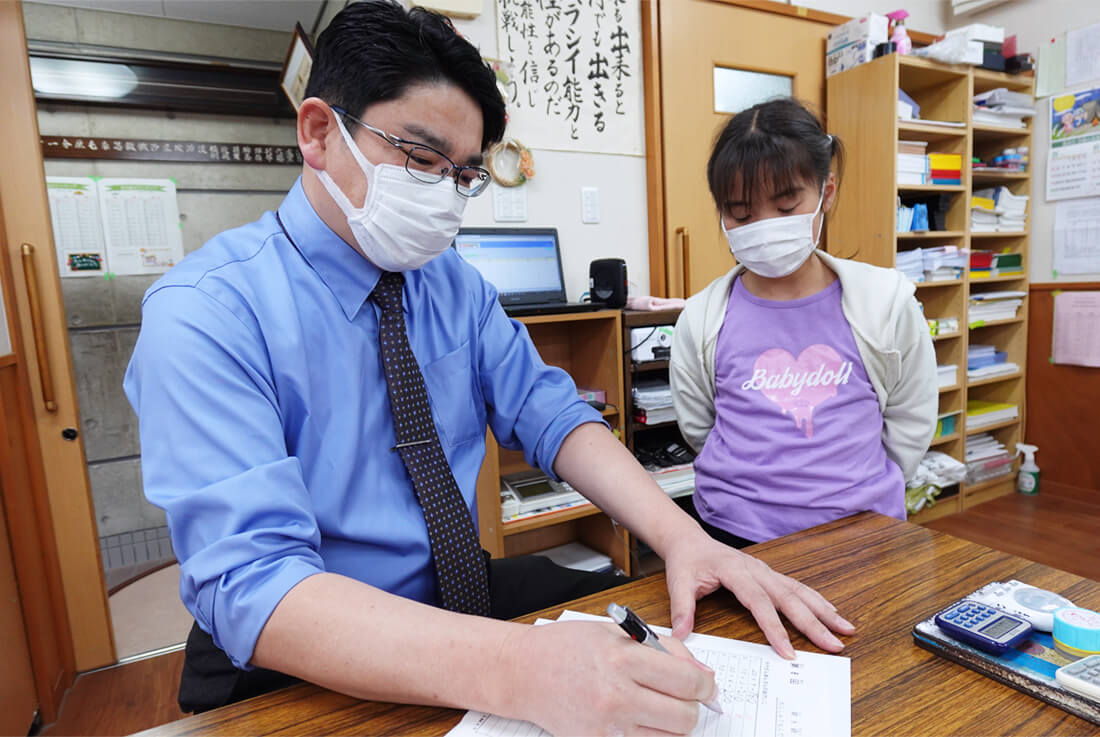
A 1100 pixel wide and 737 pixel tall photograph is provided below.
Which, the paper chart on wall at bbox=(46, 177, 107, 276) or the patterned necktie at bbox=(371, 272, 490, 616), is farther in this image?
the paper chart on wall at bbox=(46, 177, 107, 276)

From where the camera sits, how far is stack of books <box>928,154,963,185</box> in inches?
112

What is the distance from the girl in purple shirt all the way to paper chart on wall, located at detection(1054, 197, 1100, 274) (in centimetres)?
259

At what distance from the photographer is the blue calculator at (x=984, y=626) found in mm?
599

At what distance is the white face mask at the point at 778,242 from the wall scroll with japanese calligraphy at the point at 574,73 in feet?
4.40

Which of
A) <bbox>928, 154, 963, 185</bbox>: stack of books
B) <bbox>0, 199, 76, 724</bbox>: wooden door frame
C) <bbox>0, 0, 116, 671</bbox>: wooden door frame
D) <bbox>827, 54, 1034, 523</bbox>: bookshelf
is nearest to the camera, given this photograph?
<bbox>0, 199, 76, 724</bbox>: wooden door frame

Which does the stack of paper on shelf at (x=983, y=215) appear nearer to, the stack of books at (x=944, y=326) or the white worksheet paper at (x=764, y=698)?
the stack of books at (x=944, y=326)

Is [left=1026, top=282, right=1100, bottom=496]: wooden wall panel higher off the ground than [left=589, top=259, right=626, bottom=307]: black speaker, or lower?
lower

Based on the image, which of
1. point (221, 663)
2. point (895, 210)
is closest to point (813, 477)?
point (221, 663)

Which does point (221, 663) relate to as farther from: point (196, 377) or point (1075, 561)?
point (1075, 561)

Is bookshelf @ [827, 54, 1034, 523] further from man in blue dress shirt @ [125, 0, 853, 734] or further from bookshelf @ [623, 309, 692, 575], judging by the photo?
man in blue dress shirt @ [125, 0, 853, 734]

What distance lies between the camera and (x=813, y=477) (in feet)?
3.93

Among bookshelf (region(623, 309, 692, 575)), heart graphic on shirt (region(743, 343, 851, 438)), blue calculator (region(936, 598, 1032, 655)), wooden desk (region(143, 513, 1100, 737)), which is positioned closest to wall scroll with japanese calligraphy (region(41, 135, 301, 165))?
bookshelf (region(623, 309, 692, 575))

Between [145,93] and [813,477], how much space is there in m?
3.41

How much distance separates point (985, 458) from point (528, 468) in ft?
8.30
